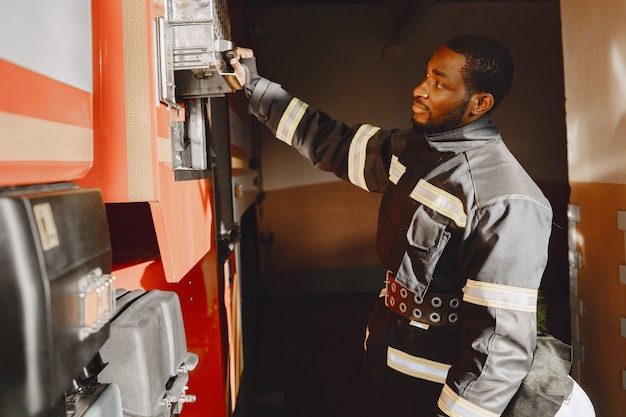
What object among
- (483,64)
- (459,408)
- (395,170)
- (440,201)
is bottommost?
(459,408)

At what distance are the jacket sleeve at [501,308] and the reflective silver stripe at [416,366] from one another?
18 centimetres

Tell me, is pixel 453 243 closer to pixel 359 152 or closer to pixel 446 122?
pixel 446 122

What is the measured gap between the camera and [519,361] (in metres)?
1.42

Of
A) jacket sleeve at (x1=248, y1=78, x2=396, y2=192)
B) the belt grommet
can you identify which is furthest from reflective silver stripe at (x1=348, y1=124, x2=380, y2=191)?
the belt grommet

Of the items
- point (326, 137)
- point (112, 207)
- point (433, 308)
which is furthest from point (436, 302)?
point (112, 207)

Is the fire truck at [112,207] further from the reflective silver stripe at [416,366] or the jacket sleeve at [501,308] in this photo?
the jacket sleeve at [501,308]

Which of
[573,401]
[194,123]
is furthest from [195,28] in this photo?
[573,401]

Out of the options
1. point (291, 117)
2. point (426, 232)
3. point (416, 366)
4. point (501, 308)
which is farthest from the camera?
point (291, 117)

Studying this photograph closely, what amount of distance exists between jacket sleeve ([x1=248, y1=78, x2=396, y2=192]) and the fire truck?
0.24 m

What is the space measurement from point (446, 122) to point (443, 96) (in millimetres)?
94

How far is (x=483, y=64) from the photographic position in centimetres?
166

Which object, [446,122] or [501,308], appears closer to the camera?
[501,308]

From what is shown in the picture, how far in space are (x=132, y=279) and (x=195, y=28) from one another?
94 cm

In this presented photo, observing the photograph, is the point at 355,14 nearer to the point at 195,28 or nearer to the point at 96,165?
the point at 195,28
